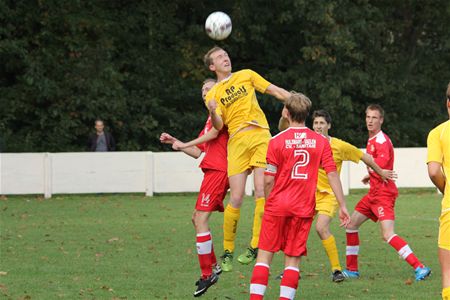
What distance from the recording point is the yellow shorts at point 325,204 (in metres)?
11.5

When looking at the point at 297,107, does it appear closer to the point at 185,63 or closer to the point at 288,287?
the point at 288,287

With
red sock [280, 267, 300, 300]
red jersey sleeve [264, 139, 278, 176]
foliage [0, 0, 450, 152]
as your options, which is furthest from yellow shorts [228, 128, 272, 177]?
foliage [0, 0, 450, 152]

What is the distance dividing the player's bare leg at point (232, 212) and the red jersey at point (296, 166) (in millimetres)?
2121

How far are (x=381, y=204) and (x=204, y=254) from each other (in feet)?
7.82

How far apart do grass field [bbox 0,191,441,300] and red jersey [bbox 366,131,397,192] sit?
1.06 meters

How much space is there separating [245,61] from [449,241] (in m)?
27.2

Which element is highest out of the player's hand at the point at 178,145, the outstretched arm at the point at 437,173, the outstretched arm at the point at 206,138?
the outstretched arm at the point at 437,173

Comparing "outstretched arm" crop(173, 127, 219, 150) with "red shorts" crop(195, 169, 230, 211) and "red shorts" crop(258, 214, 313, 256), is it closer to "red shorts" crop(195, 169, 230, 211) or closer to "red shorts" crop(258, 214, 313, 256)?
"red shorts" crop(195, 169, 230, 211)

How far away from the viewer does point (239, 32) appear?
108 feet

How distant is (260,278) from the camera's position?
28.7 feet

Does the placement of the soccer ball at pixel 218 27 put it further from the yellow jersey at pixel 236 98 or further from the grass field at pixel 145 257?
the grass field at pixel 145 257

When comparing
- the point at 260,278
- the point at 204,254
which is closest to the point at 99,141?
the point at 204,254

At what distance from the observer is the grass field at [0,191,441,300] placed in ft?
35.1

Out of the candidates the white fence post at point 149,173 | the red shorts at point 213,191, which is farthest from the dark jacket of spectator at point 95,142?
the red shorts at point 213,191
